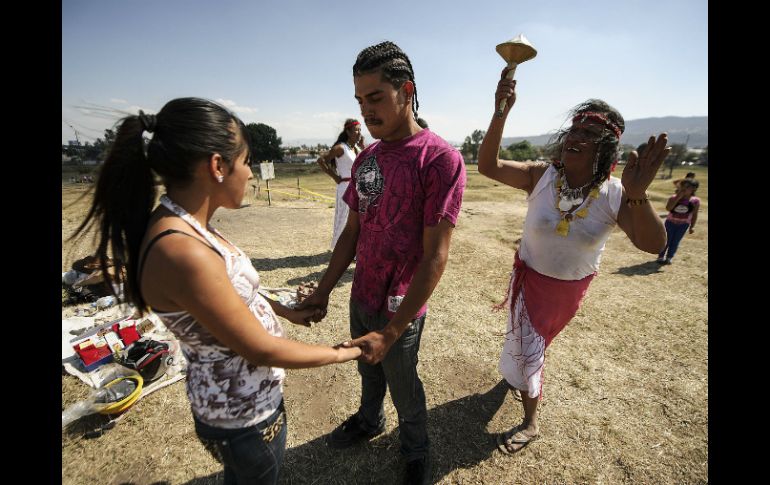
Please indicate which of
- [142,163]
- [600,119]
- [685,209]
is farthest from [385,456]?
[685,209]

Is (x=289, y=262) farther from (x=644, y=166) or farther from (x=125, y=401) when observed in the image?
(x=644, y=166)

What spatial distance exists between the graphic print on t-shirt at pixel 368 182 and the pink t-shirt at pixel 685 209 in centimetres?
786

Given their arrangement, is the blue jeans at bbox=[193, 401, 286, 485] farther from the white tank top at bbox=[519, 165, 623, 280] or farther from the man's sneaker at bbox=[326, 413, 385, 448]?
the white tank top at bbox=[519, 165, 623, 280]

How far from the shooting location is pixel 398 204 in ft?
5.74

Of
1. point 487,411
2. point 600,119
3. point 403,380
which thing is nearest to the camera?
point 403,380

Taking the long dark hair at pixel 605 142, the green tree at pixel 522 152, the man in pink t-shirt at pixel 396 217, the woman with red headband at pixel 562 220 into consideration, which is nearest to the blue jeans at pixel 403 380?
the man in pink t-shirt at pixel 396 217

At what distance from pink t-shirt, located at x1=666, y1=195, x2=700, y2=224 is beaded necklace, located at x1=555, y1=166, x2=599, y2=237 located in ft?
21.7

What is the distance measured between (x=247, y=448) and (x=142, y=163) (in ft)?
3.82

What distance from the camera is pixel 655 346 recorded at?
4.13m

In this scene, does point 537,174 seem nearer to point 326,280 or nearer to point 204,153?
point 326,280
